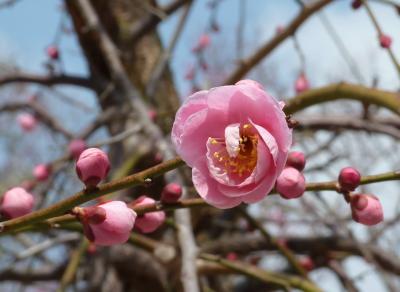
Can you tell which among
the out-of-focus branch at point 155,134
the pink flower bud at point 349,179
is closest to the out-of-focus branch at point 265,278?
the out-of-focus branch at point 155,134

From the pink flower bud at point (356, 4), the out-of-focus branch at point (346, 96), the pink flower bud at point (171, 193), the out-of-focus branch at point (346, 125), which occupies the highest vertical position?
the pink flower bud at point (171, 193)

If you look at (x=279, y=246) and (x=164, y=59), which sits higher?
(x=164, y=59)

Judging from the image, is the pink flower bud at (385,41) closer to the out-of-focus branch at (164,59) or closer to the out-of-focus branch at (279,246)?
the out-of-focus branch at (279,246)

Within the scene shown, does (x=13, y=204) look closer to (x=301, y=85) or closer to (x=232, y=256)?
(x=232, y=256)

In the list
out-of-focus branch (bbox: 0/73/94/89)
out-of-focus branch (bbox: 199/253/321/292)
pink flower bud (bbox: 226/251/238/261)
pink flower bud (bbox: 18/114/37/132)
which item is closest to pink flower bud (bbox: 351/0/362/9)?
out-of-focus branch (bbox: 199/253/321/292)

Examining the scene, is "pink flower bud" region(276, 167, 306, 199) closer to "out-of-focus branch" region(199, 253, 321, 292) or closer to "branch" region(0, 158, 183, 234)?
"branch" region(0, 158, 183, 234)

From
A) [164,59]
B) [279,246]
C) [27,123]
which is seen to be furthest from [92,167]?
[27,123]
